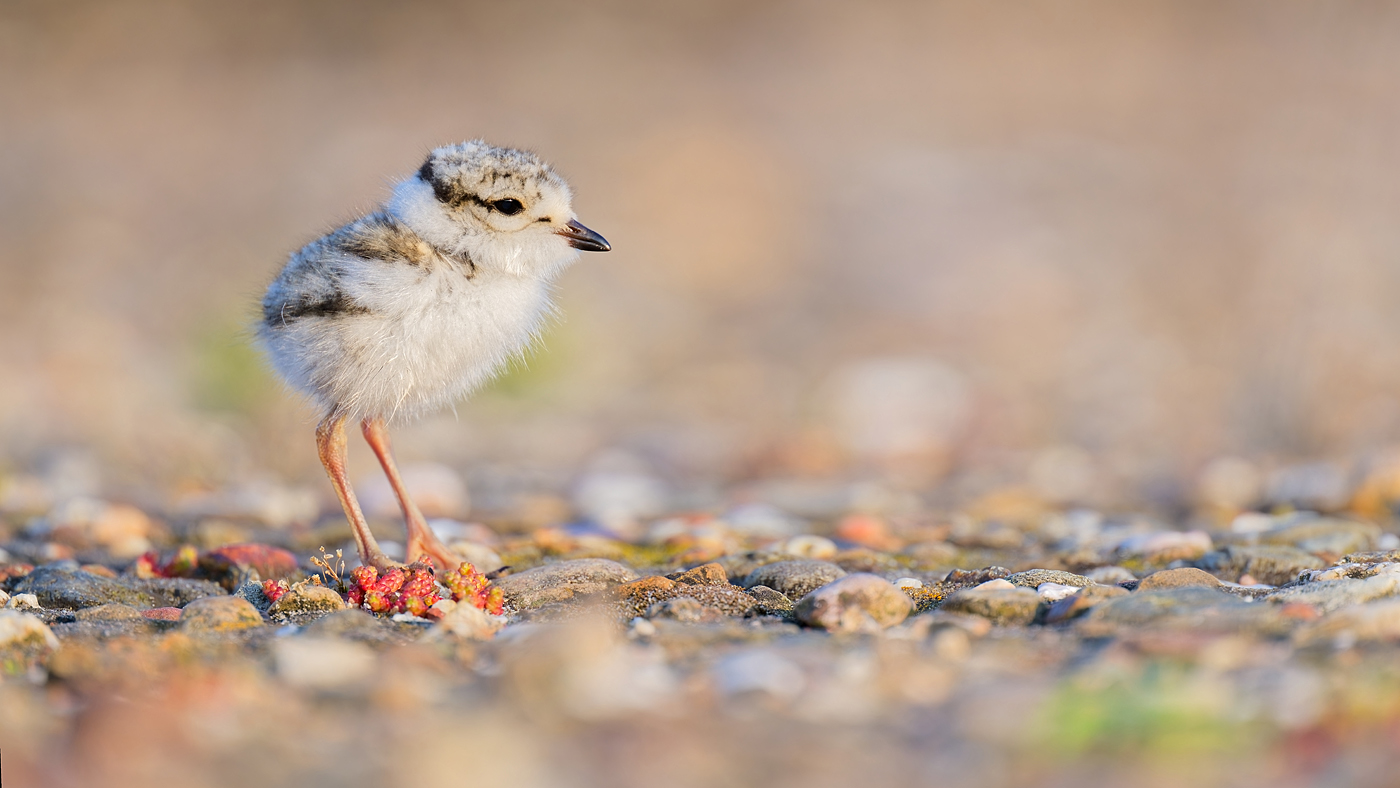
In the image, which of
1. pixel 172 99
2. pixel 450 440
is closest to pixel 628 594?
pixel 450 440

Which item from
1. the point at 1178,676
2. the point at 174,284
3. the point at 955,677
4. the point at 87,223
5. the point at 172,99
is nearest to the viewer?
the point at 1178,676

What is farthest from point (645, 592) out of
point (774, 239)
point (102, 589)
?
point (774, 239)

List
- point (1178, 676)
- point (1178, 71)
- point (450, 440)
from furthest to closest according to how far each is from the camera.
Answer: point (1178, 71) → point (450, 440) → point (1178, 676)

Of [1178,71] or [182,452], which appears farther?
[1178,71]

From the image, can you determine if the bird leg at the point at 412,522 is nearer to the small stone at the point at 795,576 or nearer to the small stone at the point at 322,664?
the small stone at the point at 795,576

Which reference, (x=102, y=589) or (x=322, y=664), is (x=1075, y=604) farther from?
(x=102, y=589)

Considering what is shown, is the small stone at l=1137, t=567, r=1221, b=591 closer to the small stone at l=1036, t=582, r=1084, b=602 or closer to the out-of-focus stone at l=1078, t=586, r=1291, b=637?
the small stone at l=1036, t=582, r=1084, b=602

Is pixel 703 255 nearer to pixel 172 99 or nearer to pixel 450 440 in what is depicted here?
pixel 450 440
